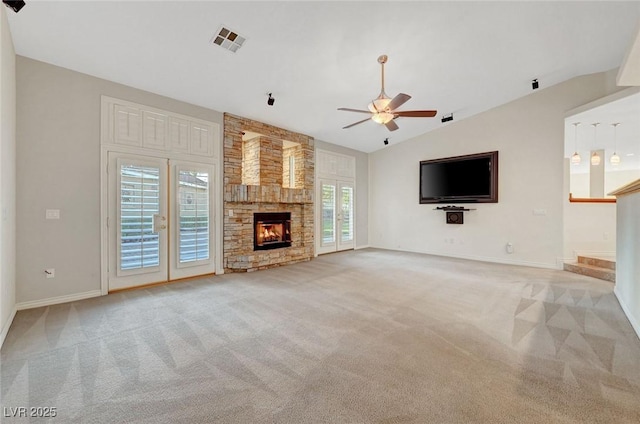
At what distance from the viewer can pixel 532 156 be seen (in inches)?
224

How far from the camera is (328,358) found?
2.17 meters

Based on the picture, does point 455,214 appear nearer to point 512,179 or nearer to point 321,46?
point 512,179

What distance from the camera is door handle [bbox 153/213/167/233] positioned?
4203 mm

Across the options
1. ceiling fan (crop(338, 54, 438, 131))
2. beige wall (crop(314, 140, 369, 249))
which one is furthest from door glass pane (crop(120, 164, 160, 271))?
beige wall (crop(314, 140, 369, 249))

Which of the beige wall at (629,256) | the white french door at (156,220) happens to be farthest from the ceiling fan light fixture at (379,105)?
the white french door at (156,220)

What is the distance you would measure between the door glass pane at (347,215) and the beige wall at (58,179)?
550cm

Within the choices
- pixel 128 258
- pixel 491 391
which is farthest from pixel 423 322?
pixel 128 258

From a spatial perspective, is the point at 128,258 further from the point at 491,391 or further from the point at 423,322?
the point at 491,391

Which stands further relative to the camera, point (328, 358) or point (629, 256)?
point (629, 256)

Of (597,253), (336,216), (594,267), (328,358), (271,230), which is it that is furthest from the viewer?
(336,216)

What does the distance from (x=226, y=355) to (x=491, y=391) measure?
6.49 ft

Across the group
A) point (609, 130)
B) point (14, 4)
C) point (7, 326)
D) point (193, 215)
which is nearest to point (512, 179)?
point (609, 130)

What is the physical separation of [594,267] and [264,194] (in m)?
6.45

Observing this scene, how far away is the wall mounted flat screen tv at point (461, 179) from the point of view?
6.20 meters
